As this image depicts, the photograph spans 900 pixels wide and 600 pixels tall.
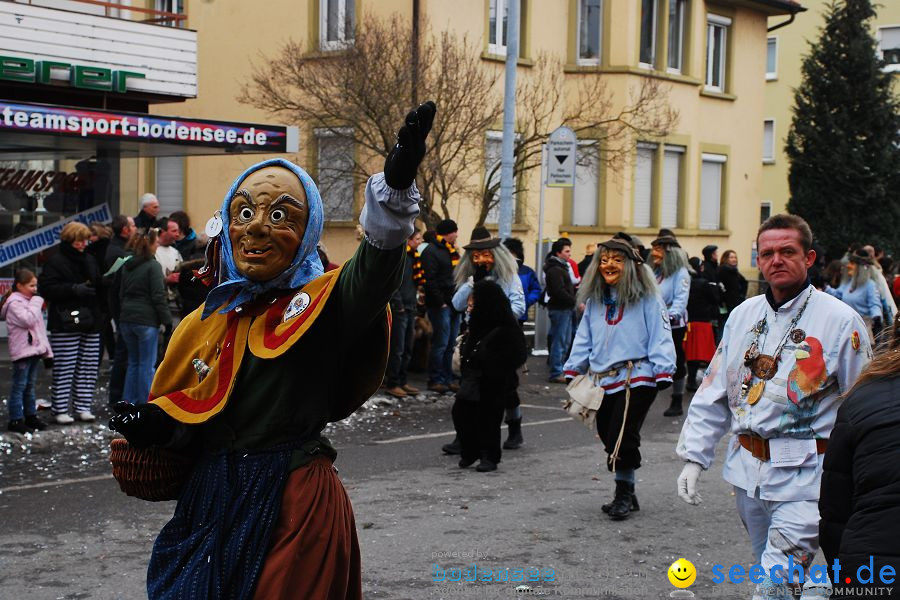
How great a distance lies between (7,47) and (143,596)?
35.9 feet

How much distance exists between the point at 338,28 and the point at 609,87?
20.4 ft

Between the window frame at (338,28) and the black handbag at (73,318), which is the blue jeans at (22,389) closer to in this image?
the black handbag at (73,318)

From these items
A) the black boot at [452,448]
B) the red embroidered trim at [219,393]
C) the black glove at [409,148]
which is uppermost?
the black glove at [409,148]

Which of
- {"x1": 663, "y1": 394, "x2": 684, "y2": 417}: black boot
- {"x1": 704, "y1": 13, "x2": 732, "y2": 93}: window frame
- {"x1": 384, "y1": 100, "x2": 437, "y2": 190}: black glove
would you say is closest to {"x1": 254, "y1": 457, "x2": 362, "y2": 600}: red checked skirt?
{"x1": 384, "y1": 100, "x2": 437, "y2": 190}: black glove

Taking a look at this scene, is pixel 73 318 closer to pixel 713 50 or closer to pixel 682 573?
pixel 682 573

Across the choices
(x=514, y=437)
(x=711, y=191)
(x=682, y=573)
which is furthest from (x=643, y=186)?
(x=682, y=573)

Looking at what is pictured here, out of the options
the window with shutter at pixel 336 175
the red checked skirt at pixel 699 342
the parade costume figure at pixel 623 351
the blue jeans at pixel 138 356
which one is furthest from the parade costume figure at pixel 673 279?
the window with shutter at pixel 336 175

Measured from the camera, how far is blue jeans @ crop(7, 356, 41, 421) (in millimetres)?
10203

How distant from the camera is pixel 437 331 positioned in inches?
561

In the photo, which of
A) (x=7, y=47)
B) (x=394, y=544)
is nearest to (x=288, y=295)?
(x=394, y=544)

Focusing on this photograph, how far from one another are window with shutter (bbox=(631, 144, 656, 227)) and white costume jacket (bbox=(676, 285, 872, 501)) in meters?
21.3

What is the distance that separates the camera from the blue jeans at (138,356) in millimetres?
11125

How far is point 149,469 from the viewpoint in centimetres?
348

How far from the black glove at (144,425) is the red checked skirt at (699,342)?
10874 mm
